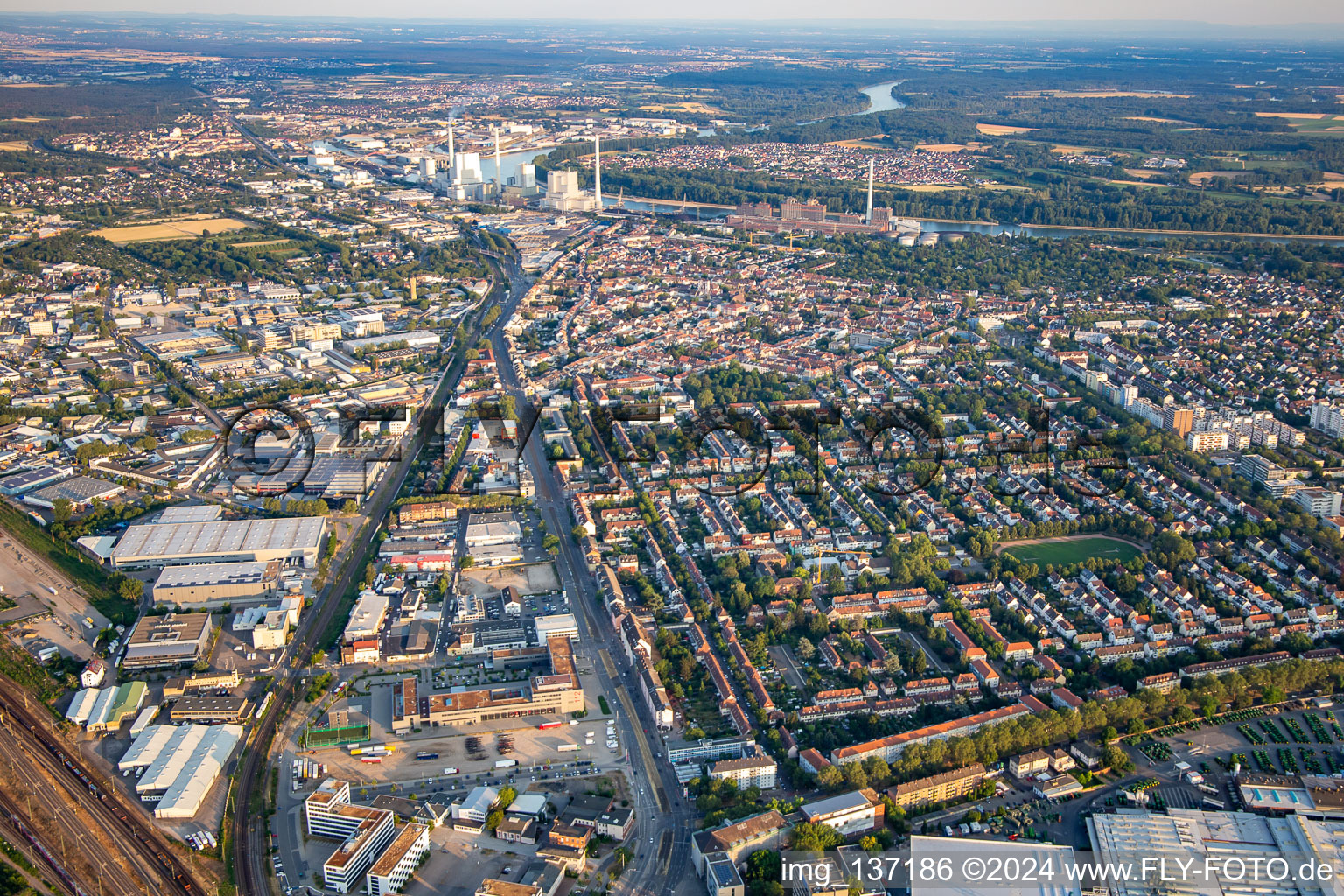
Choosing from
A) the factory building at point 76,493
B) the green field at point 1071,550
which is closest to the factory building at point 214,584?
the factory building at point 76,493

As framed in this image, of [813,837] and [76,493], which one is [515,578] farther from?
[76,493]

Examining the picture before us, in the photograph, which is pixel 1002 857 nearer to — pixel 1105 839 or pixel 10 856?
pixel 1105 839

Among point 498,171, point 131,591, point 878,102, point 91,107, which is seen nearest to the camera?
point 131,591

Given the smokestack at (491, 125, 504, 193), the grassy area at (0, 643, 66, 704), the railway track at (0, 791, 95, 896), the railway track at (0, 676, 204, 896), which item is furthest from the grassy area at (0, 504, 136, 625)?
the smokestack at (491, 125, 504, 193)

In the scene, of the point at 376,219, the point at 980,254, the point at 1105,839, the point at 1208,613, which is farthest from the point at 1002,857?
the point at 376,219

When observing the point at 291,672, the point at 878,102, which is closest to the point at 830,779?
the point at 291,672

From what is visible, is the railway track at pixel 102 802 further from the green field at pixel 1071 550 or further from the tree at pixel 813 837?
the green field at pixel 1071 550
